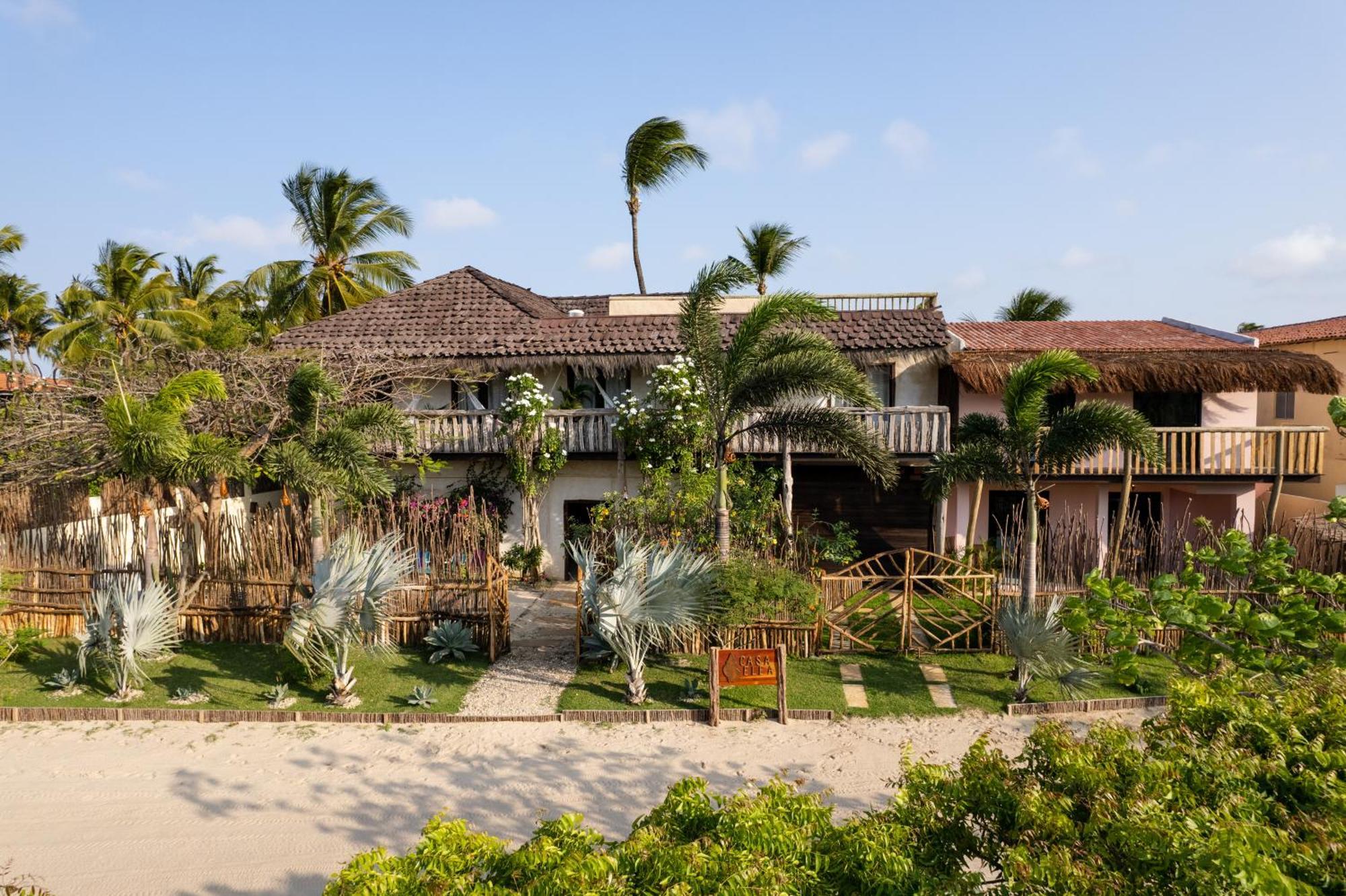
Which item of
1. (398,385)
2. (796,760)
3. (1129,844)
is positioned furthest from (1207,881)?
(398,385)

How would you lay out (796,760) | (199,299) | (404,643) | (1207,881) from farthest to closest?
(199,299), (404,643), (796,760), (1207,881)

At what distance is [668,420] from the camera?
15.3 m

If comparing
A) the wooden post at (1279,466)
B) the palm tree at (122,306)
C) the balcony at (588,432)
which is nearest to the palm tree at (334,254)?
the palm tree at (122,306)

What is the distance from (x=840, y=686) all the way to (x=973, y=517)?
249 inches

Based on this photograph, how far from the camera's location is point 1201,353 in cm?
1591

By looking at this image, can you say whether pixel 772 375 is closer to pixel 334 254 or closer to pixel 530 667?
pixel 530 667

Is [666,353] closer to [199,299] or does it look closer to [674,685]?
[674,685]

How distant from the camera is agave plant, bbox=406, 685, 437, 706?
392 inches

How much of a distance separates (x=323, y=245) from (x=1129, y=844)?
24687mm

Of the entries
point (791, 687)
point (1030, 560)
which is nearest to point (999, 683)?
point (1030, 560)

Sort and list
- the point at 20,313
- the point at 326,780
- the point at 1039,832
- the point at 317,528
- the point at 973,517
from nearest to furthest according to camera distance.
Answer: the point at 1039,832 → the point at 326,780 → the point at 317,528 → the point at 973,517 → the point at 20,313

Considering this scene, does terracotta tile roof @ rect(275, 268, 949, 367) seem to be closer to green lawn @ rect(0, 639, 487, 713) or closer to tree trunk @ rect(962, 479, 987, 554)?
tree trunk @ rect(962, 479, 987, 554)

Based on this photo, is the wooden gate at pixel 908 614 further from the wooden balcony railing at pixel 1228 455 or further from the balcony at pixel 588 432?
the wooden balcony railing at pixel 1228 455

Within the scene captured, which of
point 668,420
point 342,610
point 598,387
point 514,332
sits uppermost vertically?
point 514,332
